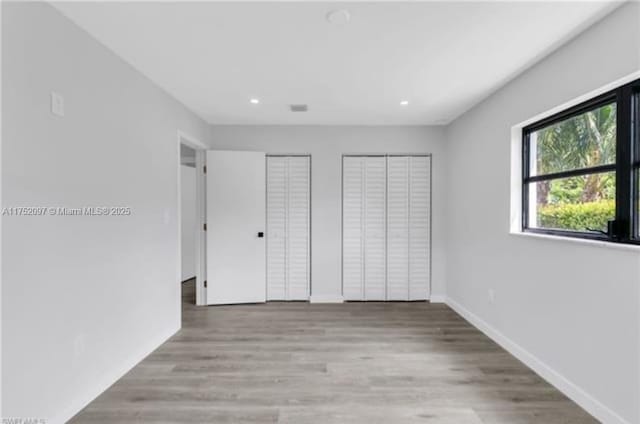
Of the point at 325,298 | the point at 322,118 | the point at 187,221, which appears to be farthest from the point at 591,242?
the point at 187,221

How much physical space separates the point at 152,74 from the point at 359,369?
296 cm

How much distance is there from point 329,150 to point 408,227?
1.52 metres

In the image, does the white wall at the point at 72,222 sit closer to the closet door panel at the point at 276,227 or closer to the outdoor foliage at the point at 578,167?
the closet door panel at the point at 276,227

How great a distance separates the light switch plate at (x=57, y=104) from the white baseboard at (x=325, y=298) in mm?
3377

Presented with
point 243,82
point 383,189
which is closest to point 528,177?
point 383,189

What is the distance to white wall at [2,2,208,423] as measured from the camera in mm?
1585

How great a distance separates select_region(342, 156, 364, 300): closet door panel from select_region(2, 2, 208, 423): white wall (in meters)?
2.33

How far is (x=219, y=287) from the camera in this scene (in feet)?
13.7

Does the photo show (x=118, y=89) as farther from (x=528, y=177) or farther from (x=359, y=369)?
(x=528, y=177)

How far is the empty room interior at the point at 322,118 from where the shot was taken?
1.75 meters

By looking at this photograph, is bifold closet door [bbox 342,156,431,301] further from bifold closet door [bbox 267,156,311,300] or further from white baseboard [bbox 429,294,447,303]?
bifold closet door [bbox 267,156,311,300]

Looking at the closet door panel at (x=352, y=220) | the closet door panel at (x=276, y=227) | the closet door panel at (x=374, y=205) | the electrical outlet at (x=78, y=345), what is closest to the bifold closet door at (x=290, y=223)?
the closet door panel at (x=276, y=227)

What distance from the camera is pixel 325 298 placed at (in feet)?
14.4

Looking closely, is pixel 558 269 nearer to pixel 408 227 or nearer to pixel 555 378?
pixel 555 378
